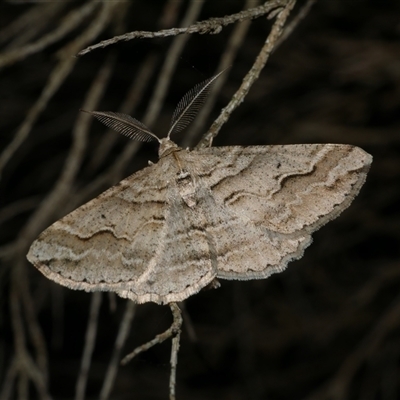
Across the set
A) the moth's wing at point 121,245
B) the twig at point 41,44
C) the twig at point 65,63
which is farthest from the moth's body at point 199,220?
the twig at point 41,44

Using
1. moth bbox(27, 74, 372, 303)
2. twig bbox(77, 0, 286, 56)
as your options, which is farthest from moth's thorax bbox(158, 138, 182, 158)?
twig bbox(77, 0, 286, 56)

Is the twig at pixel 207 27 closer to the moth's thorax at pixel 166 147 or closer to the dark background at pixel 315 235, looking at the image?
the moth's thorax at pixel 166 147

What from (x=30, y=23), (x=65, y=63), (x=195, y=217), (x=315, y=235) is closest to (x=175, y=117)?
(x=195, y=217)

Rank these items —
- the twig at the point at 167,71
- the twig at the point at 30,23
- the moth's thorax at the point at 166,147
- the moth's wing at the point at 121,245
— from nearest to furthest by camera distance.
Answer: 1. the moth's wing at the point at 121,245
2. the moth's thorax at the point at 166,147
3. the twig at the point at 167,71
4. the twig at the point at 30,23

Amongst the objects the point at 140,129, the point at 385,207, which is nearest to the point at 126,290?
the point at 140,129

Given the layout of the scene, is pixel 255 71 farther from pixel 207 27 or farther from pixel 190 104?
pixel 190 104

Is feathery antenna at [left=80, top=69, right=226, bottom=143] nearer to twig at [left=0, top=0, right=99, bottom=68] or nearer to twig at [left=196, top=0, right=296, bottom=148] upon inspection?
twig at [left=196, top=0, right=296, bottom=148]

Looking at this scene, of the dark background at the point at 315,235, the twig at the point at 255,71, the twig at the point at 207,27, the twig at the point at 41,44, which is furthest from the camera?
the dark background at the point at 315,235
